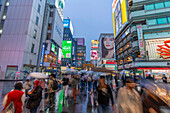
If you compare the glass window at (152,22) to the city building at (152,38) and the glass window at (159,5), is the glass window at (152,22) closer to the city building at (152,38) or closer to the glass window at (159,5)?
the city building at (152,38)

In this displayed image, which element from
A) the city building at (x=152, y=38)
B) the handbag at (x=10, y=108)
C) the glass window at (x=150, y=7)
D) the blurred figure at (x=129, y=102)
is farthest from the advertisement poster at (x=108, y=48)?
the handbag at (x=10, y=108)

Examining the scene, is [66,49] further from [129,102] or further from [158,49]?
[129,102]

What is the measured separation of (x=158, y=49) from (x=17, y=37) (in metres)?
38.8

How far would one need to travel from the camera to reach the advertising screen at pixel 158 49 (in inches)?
982

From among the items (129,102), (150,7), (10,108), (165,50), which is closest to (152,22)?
(150,7)

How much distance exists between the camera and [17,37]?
908 inches

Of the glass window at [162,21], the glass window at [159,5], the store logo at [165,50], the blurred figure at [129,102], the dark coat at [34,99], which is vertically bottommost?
the dark coat at [34,99]

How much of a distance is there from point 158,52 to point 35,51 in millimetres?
36045

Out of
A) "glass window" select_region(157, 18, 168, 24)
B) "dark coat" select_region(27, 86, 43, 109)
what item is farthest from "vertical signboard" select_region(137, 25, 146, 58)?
"dark coat" select_region(27, 86, 43, 109)

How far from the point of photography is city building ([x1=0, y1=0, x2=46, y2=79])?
2164 cm

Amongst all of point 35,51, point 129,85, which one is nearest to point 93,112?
point 129,85

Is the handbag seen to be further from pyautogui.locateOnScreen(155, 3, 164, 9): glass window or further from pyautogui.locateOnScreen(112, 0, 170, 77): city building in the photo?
pyautogui.locateOnScreen(155, 3, 164, 9): glass window

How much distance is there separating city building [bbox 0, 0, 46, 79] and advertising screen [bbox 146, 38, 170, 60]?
3374 centimetres

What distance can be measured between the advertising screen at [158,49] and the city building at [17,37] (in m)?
33.7
